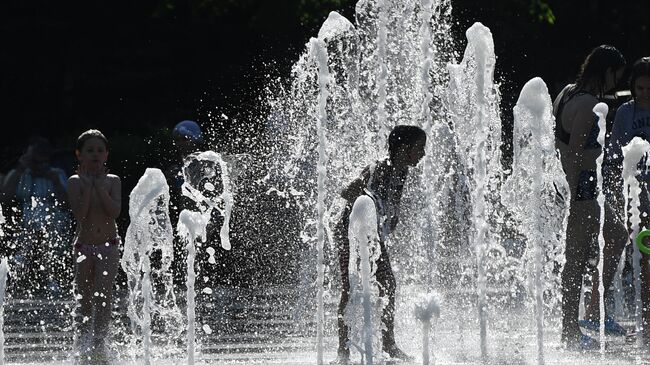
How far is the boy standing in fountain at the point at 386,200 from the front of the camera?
Answer: 6250 mm

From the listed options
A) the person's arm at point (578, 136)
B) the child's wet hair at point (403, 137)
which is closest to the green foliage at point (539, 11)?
the person's arm at point (578, 136)

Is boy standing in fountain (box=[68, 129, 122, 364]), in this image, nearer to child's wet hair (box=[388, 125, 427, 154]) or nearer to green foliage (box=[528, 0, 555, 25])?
child's wet hair (box=[388, 125, 427, 154])

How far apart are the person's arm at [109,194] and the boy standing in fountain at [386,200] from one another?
4.73 feet

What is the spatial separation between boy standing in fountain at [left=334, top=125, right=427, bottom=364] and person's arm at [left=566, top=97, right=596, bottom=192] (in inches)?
38.8

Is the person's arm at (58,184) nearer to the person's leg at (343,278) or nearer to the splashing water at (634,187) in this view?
the person's leg at (343,278)

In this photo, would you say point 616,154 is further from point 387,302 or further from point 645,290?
point 387,302

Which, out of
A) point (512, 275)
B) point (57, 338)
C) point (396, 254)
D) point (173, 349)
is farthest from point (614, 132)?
point (512, 275)

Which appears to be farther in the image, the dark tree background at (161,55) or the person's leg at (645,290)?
the dark tree background at (161,55)

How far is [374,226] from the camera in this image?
19.4 feet

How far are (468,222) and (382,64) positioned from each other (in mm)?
2568

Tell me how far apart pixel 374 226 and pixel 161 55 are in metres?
15.1

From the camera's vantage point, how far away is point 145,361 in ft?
20.1

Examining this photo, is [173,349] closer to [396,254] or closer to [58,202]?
[396,254]

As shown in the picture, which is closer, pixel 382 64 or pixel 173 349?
pixel 173 349
